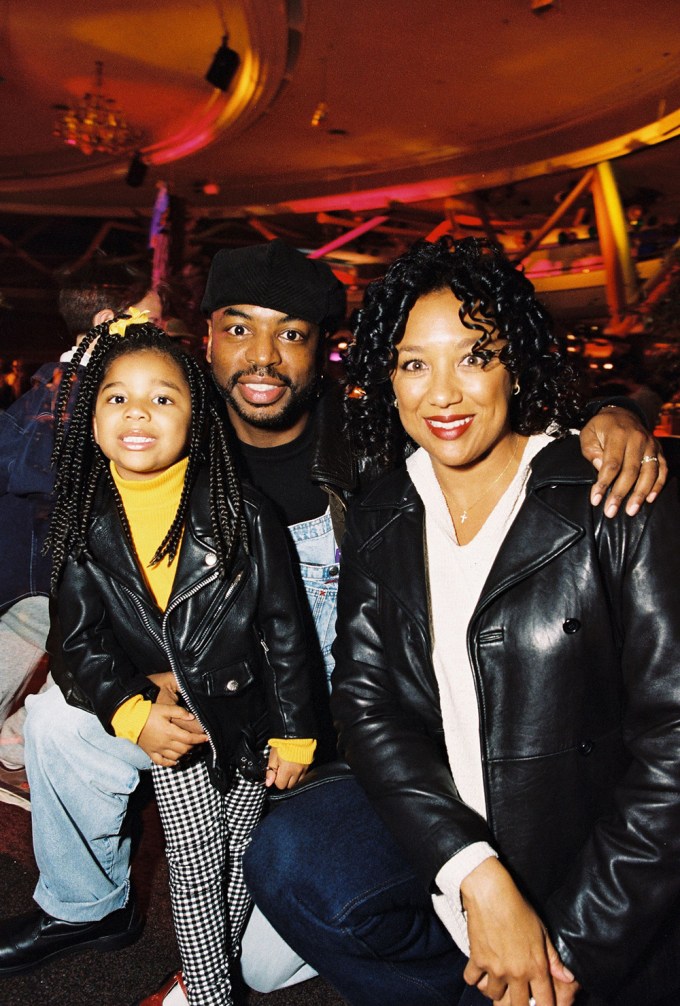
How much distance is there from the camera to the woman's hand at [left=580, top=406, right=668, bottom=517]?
158cm

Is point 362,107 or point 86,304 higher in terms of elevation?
point 362,107

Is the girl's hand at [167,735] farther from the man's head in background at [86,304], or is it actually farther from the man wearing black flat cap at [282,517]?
the man's head in background at [86,304]

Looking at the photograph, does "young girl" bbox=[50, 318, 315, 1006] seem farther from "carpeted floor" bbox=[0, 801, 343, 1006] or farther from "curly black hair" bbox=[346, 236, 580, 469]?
"curly black hair" bbox=[346, 236, 580, 469]

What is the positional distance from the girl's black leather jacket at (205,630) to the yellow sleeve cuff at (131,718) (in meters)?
0.02

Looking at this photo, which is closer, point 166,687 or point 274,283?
point 166,687

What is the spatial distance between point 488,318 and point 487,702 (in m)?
0.82

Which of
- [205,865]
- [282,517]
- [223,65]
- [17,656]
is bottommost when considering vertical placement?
[205,865]

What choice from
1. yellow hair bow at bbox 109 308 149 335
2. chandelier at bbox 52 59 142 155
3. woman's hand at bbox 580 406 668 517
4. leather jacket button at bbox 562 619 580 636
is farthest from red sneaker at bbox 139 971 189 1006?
chandelier at bbox 52 59 142 155

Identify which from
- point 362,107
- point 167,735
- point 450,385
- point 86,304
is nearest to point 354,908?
point 167,735

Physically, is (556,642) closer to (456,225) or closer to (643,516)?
(643,516)

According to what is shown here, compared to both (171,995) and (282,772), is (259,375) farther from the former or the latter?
(171,995)

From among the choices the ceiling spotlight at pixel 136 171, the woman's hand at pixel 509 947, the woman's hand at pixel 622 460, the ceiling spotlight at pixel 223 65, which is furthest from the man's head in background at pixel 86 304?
the ceiling spotlight at pixel 136 171

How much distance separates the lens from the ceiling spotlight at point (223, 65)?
7844 millimetres

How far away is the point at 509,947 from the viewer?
4.85 ft
